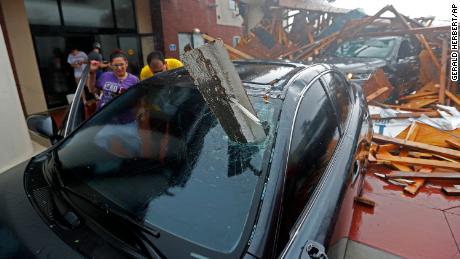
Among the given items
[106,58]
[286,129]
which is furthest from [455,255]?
[106,58]

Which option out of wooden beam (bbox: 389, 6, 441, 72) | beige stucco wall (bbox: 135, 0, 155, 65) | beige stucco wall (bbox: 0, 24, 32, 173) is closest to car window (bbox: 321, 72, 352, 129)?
beige stucco wall (bbox: 0, 24, 32, 173)

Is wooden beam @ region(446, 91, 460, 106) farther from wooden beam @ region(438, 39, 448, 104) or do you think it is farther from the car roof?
the car roof

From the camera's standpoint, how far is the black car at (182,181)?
3.64 ft

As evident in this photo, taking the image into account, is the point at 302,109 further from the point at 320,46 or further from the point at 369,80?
the point at 320,46

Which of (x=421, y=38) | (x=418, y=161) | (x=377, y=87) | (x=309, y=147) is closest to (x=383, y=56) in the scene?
(x=377, y=87)

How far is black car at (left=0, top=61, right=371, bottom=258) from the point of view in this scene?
43.6 inches

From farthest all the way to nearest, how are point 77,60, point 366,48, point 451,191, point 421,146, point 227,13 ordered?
point 227,13 → point 366,48 → point 77,60 → point 421,146 → point 451,191

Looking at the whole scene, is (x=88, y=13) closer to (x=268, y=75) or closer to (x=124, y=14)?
(x=124, y=14)

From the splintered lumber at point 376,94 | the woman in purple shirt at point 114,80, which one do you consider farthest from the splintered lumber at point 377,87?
the woman in purple shirt at point 114,80

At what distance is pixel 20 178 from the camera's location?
161 centimetres

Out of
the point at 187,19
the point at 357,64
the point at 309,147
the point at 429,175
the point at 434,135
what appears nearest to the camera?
the point at 309,147

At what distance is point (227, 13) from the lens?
1239 cm

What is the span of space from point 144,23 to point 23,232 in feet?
27.9

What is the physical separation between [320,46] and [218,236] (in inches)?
289
